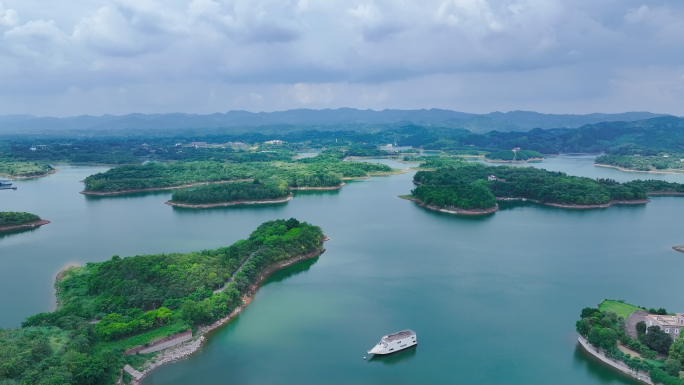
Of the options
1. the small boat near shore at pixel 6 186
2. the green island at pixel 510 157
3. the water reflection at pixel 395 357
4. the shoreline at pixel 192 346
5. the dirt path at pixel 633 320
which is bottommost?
the water reflection at pixel 395 357

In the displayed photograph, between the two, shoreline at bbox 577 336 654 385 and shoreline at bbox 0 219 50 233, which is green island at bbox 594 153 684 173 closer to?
shoreline at bbox 577 336 654 385

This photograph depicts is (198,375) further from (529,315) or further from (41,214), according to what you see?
(41,214)

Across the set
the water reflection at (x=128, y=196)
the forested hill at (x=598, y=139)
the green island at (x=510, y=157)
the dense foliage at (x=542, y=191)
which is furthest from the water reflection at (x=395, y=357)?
the forested hill at (x=598, y=139)

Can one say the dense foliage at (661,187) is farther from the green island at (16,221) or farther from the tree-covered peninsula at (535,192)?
the green island at (16,221)

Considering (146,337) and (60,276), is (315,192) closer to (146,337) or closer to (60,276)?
(60,276)

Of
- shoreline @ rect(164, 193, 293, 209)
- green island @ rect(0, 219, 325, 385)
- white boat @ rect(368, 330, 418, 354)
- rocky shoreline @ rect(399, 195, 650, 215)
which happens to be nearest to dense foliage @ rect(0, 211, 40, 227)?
shoreline @ rect(164, 193, 293, 209)

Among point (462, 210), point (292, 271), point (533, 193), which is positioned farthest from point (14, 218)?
point (533, 193)
